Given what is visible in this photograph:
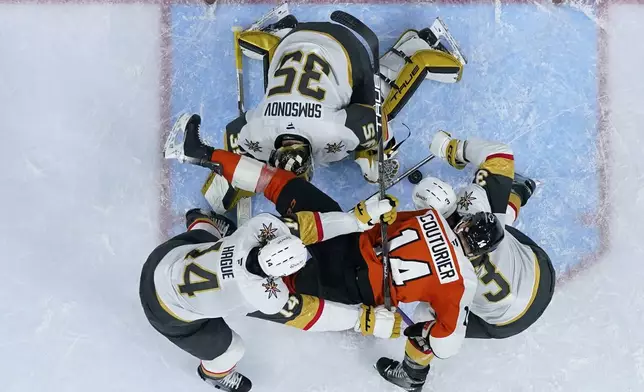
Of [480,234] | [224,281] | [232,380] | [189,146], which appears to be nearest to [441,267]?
[480,234]

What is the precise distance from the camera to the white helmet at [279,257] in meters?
2.37

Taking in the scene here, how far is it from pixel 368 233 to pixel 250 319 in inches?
42.1

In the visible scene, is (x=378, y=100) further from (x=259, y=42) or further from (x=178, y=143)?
(x=178, y=143)

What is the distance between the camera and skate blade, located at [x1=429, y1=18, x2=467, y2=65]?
375cm

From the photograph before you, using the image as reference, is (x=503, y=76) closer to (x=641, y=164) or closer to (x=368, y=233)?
(x=641, y=164)

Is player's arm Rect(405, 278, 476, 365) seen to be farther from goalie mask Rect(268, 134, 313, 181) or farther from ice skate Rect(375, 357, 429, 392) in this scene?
goalie mask Rect(268, 134, 313, 181)

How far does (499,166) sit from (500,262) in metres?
0.49

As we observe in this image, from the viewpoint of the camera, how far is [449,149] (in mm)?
3334

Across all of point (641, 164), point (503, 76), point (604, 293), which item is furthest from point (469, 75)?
point (604, 293)

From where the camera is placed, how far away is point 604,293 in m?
3.72

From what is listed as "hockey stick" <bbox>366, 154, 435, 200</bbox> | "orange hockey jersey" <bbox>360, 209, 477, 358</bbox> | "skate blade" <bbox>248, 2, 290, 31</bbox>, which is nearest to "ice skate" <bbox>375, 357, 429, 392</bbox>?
"orange hockey jersey" <bbox>360, 209, 477, 358</bbox>

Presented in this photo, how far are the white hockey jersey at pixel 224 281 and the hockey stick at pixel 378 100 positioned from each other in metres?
0.50

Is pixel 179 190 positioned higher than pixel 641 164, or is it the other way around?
pixel 641 164

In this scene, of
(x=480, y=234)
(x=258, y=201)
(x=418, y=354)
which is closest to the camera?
(x=480, y=234)
